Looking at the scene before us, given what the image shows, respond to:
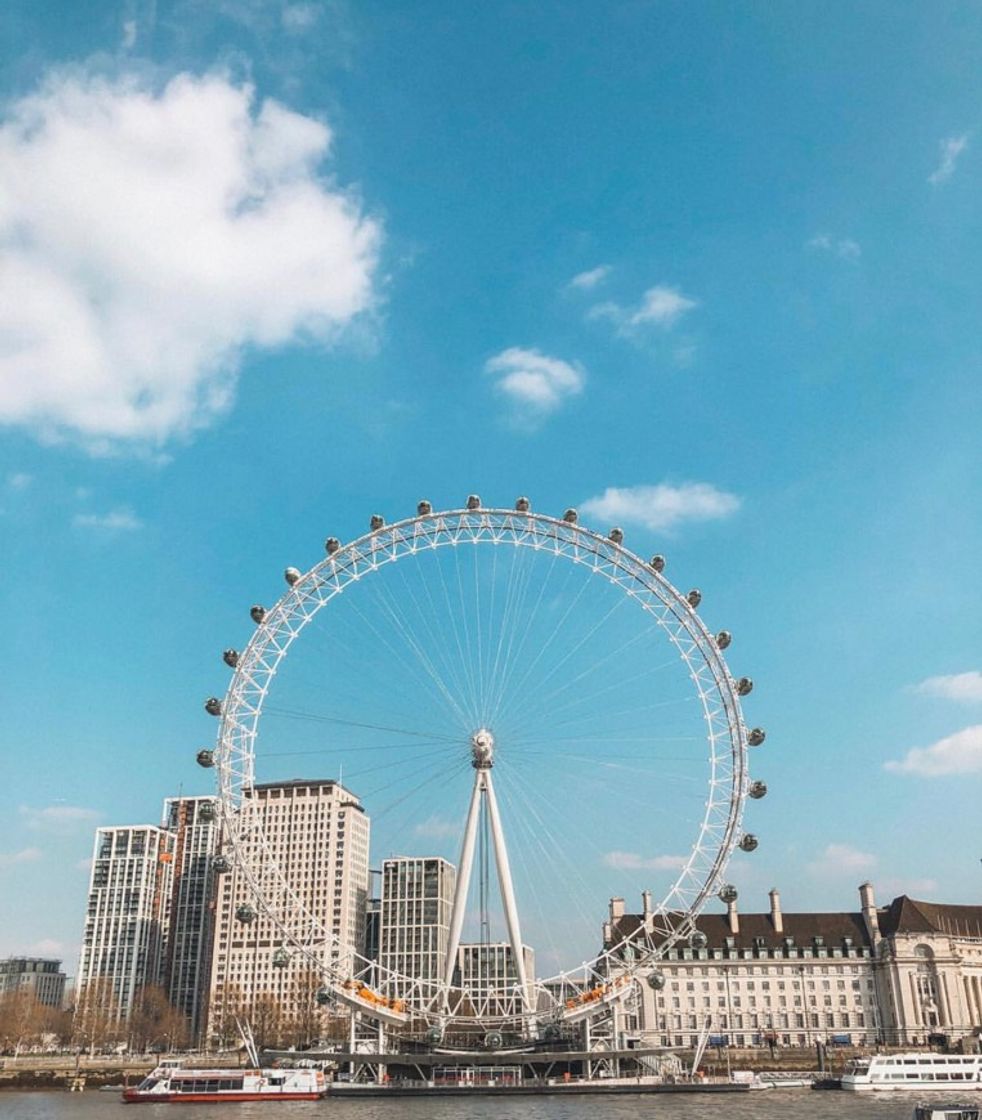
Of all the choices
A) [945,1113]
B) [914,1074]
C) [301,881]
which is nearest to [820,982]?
[914,1074]

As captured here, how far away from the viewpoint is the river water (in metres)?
58.0

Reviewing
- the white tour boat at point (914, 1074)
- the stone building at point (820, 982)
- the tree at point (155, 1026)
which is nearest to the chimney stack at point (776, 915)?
the stone building at point (820, 982)

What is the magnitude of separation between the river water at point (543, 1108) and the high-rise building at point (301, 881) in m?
104

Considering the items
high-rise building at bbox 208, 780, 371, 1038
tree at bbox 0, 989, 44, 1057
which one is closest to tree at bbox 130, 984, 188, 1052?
tree at bbox 0, 989, 44, 1057

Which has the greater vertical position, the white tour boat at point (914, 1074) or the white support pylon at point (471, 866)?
the white support pylon at point (471, 866)

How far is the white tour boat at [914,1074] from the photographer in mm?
79125

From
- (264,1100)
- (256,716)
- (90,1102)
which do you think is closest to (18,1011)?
(90,1102)

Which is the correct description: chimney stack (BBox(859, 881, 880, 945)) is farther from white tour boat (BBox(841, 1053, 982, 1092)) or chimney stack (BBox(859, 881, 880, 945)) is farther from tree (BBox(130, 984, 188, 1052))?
tree (BBox(130, 984, 188, 1052))

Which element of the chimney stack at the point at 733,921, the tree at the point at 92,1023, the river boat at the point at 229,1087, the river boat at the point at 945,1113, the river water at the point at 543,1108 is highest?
the chimney stack at the point at 733,921

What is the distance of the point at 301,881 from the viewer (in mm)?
187875

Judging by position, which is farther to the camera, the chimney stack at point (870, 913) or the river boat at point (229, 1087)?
the chimney stack at point (870, 913)

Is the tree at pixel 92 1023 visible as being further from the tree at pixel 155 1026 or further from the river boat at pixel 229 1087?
the river boat at pixel 229 1087

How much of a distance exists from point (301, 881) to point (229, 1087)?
112967 mm

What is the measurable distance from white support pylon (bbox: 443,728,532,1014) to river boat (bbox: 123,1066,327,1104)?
11.9 metres
